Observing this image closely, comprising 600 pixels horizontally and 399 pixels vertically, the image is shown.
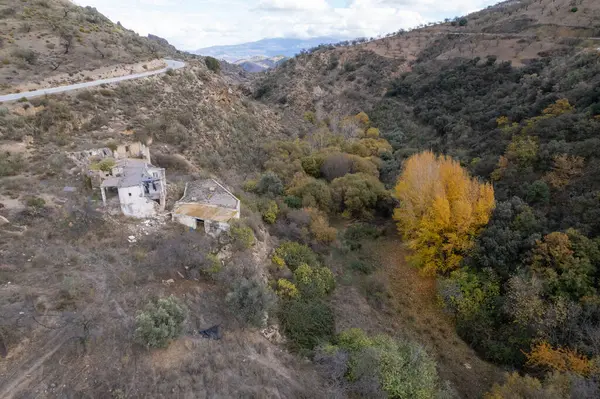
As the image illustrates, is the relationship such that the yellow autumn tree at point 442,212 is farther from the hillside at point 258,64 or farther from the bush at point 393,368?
the hillside at point 258,64

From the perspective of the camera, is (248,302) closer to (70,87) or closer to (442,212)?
(442,212)

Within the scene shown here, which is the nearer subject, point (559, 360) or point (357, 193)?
point (559, 360)

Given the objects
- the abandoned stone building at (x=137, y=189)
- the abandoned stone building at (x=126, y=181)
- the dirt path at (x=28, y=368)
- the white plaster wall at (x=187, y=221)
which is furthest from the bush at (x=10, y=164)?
the dirt path at (x=28, y=368)

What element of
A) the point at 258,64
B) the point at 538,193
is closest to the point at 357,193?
the point at 538,193

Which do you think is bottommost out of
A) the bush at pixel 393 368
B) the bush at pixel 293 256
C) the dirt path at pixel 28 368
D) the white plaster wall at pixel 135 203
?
the bush at pixel 393 368

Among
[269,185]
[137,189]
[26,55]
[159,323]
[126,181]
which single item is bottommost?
[159,323]

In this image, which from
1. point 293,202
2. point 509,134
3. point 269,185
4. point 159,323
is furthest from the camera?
point 509,134
